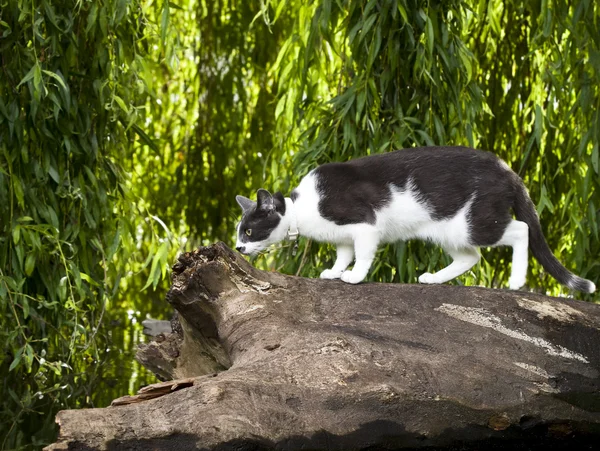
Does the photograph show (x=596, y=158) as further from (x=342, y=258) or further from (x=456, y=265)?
(x=342, y=258)

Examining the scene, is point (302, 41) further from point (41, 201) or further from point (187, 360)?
point (187, 360)

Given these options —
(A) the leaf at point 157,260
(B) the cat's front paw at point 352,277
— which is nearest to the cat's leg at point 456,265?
(B) the cat's front paw at point 352,277

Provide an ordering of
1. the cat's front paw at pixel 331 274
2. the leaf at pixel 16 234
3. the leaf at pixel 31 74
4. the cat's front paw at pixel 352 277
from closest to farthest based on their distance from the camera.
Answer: the cat's front paw at pixel 352 277
the cat's front paw at pixel 331 274
the leaf at pixel 31 74
the leaf at pixel 16 234

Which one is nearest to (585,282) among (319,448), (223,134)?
(319,448)

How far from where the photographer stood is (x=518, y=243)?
3021 mm

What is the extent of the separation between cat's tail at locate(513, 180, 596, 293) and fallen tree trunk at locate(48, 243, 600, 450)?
0.26 metres

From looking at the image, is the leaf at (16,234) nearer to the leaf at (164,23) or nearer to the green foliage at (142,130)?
the green foliage at (142,130)

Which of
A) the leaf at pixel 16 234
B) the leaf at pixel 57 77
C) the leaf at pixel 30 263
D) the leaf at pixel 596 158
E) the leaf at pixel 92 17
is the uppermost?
the leaf at pixel 92 17

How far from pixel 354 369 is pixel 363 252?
25.6 inches

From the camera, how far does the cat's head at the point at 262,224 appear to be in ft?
10.0

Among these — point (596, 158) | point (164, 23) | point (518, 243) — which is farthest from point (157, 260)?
point (596, 158)

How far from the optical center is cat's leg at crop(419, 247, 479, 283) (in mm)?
3160

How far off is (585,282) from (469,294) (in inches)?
19.2

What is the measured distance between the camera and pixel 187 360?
115 inches
